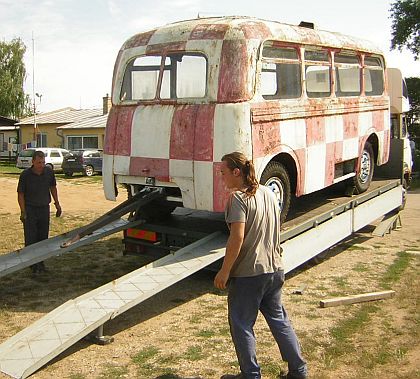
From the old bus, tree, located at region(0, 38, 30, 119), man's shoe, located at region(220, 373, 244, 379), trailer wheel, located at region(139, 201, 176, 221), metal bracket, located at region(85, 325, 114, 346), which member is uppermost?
tree, located at region(0, 38, 30, 119)

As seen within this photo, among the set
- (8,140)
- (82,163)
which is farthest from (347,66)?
(8,140)

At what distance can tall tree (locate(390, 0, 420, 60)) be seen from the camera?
1107 inches

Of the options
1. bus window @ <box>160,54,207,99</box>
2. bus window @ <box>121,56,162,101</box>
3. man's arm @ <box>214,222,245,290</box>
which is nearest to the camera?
man's arm @ <box>214,222,245,290</box>

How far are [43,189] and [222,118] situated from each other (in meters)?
2.83

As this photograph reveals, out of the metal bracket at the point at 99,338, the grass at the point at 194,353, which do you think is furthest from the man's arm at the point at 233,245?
the metal bracket at the point at 99,338

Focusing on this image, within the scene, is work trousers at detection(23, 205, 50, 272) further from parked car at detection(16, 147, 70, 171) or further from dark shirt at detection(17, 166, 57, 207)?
parked car at detection(16, 147, 70, 171)

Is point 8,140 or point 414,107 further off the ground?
point 414,107

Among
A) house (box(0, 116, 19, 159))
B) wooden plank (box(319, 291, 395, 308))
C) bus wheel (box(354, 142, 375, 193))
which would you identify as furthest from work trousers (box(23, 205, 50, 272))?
house (box(0, 116, 19, 159))

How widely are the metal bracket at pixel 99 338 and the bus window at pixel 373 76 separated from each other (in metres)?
5.86

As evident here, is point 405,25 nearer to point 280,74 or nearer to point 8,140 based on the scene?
point 280,74

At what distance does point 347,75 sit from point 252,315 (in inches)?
204

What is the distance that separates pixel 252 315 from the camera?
3.96 meters

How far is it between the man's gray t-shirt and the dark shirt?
4074 millimetres

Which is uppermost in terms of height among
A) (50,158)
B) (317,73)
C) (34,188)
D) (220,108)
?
(317,73)
